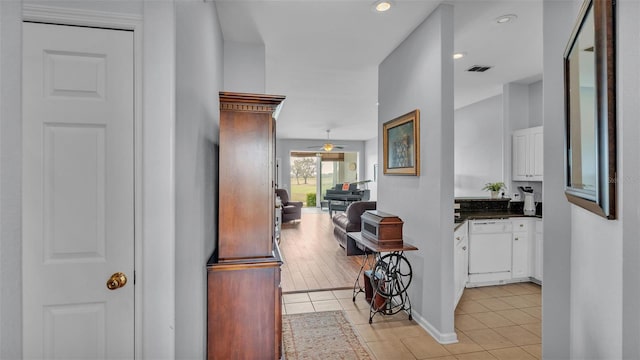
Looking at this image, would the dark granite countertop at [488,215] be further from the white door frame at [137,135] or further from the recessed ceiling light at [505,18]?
the white door frame at [137,135]

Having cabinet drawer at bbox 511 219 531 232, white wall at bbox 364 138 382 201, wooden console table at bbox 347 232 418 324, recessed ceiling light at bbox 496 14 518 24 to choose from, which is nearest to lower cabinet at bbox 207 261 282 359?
wooden console table at bbox 347 232 418 324

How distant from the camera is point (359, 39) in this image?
130 inches

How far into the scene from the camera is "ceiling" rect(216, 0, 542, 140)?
2.69 metres

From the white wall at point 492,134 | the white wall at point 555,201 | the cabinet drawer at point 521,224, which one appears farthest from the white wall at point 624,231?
the white wall at point 492,134

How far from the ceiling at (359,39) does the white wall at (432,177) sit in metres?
0.23

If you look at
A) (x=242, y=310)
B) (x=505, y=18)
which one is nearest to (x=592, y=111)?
(x=242, y=310)

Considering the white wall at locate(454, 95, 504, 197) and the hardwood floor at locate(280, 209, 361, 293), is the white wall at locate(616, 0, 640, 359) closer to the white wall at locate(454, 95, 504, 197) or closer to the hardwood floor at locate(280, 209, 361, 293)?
the hardwood floor at locate(280, 209, 361, 293)

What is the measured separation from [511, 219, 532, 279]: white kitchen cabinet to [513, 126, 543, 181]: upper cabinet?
823 mm

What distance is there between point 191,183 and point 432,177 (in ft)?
6.55

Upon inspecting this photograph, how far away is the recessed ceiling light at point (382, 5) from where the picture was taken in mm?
2568

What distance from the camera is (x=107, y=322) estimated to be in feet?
4.69

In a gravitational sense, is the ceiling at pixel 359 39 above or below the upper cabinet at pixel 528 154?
above

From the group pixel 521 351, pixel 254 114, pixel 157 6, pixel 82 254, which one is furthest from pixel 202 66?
pixel 521 351

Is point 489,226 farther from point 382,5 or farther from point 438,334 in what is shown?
point 382,5
